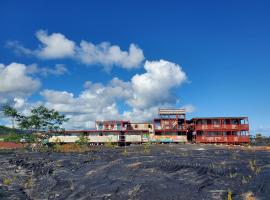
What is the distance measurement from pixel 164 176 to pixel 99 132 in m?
47.8

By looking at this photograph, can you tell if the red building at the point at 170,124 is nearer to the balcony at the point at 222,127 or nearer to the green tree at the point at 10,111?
the balcony at the point at 222,127

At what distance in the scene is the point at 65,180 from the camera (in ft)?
51.7

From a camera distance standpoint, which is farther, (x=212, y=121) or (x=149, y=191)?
(x=212, y=121)

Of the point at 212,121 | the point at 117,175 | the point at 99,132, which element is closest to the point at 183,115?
the point at 212,121

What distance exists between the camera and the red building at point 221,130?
55.4 metres

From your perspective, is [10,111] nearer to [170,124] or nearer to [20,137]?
[20,137]

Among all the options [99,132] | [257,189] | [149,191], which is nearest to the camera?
[257,189]

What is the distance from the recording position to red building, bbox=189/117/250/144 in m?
55.4

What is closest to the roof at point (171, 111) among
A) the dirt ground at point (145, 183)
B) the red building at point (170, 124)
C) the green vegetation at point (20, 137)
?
the red building at point (170, 124)

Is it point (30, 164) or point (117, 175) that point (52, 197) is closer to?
point (117, 175)

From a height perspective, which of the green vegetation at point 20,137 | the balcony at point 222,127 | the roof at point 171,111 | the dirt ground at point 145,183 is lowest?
the dirt ground at point 145,183

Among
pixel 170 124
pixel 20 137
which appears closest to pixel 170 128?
pixel 170 124

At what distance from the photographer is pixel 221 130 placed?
55.9 m

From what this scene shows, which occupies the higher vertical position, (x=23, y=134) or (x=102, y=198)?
(x=23, y=134)
